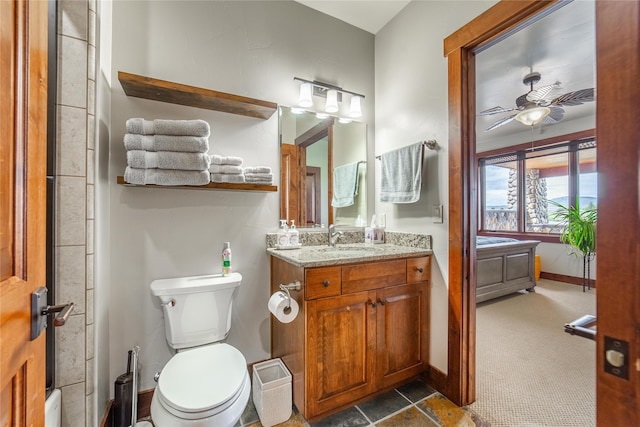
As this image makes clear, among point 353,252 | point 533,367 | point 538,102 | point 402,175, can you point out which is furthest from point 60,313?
point 538,102

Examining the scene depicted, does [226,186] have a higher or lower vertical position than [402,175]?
lower

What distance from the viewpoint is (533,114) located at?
294 cm

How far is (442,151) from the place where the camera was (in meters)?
1.74

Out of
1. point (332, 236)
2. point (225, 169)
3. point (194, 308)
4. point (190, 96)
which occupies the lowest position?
point (194, 308)

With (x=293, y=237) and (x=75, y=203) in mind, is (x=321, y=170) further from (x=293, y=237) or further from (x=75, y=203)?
(x=75, y=203)

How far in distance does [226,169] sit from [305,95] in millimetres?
838

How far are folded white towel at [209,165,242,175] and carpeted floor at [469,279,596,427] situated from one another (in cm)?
195

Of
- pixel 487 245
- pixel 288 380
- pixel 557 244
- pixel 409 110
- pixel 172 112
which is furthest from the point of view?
pixel 557 244

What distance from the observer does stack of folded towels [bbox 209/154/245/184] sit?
1.61 meters

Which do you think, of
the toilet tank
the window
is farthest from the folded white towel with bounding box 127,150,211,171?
the window

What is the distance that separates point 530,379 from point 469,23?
2.28 meters

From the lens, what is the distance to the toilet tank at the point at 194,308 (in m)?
1.44

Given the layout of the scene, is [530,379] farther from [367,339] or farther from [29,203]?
[29,203]

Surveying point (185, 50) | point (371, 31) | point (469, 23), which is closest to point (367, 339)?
point (469, 23)
